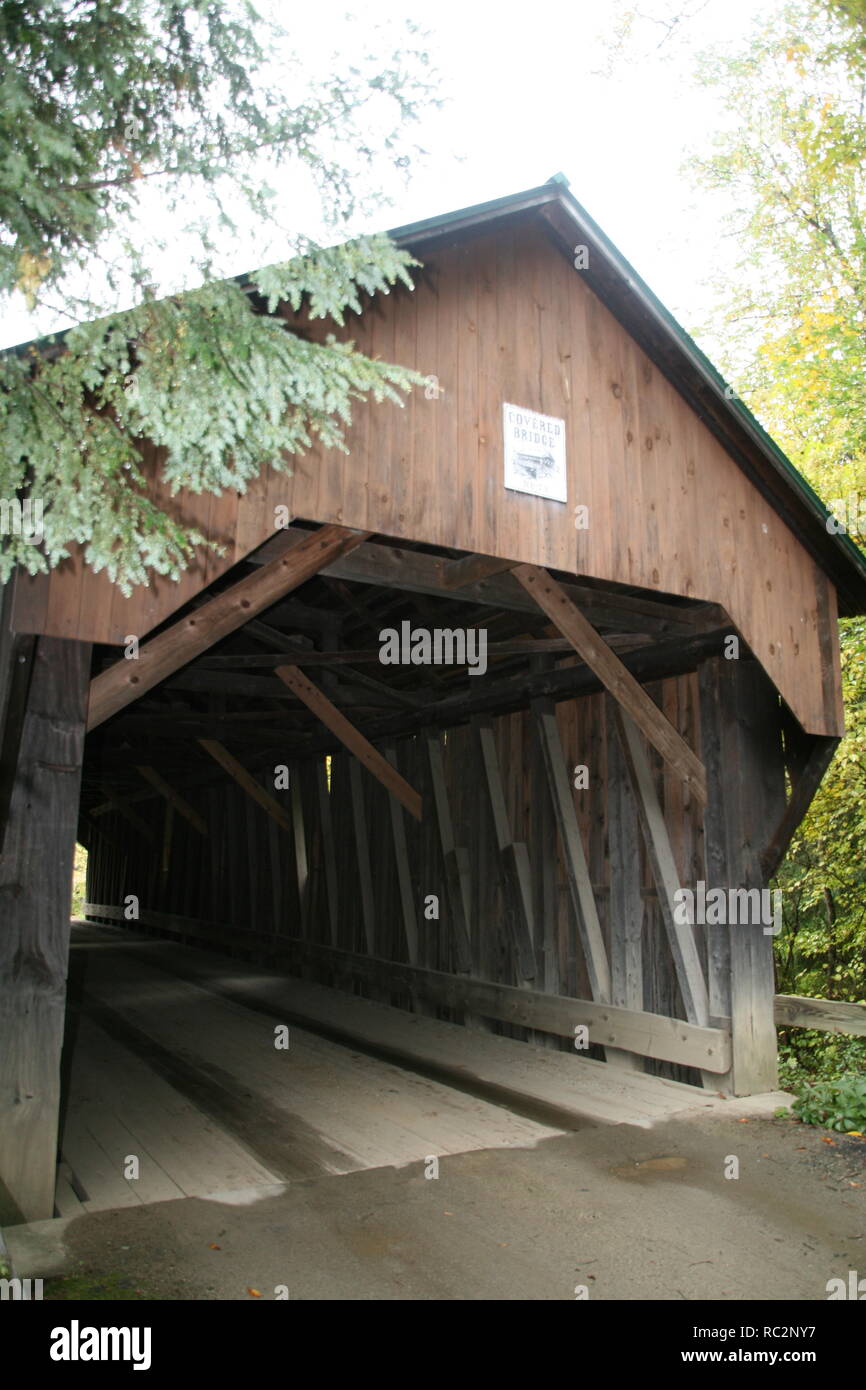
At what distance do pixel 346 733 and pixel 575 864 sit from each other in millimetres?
2283

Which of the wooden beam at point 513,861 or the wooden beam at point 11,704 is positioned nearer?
the wooden beam at point 11,704

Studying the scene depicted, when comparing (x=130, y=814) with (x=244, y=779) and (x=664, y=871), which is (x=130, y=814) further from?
(x=664, y=871)

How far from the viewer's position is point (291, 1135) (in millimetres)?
5871

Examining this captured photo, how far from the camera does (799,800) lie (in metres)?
6.72

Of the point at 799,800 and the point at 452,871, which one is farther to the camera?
the point at 452,871

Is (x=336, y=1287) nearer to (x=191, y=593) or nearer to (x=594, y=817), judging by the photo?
(x=191, y=593)

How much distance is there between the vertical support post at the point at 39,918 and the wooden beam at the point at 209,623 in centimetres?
14

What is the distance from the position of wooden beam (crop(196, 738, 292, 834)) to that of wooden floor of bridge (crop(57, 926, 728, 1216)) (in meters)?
2.64

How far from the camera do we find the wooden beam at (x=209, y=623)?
457 cm

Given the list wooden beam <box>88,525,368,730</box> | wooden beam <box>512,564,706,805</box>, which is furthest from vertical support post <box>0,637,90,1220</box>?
wooden beam <box>512,564,706,805</box>
